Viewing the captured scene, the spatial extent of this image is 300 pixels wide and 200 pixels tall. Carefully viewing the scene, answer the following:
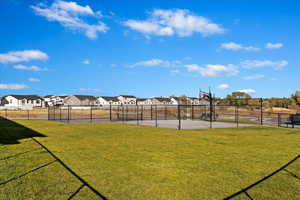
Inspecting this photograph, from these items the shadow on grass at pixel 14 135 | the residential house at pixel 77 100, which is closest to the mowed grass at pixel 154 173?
the shadow on grass at pixel 14 135

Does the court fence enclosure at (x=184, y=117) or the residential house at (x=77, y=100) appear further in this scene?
the residential house at (x=77, y=100)

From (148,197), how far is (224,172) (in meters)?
2.85

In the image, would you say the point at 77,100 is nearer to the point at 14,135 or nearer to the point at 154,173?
the point at 14,135

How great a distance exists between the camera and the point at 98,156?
9305mm

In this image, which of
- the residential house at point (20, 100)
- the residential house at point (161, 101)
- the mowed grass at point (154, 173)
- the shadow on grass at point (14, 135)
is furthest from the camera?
the residential house at point (161, 101)

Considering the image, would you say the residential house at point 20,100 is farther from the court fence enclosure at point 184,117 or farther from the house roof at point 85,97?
the court fence enclosure at point 184,117

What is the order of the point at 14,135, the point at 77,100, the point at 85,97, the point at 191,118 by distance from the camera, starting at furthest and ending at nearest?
the point at 85,97, the point at 77,100, the point at 191,118, the point at 14,135

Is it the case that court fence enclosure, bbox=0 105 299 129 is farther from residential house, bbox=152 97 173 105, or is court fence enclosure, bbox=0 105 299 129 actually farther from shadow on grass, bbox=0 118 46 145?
residential house, bbox=152 97 173 105

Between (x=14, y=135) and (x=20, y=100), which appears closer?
(x=14, y=135)

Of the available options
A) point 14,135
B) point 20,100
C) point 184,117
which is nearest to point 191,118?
point 184,117

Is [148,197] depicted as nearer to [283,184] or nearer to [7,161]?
[283,184]

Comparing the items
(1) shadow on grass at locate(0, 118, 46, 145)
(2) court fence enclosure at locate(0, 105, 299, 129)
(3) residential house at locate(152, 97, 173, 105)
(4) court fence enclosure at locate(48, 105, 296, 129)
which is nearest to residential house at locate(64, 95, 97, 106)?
(3) residential house at locate(152, 97, 173, 105)

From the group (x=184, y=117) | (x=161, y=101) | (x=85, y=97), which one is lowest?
(x=184, y=117)

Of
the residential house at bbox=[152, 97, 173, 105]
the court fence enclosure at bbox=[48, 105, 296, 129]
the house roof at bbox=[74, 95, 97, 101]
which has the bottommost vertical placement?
the court fence enclosure at bbox=[48, 105, 296, 129]
